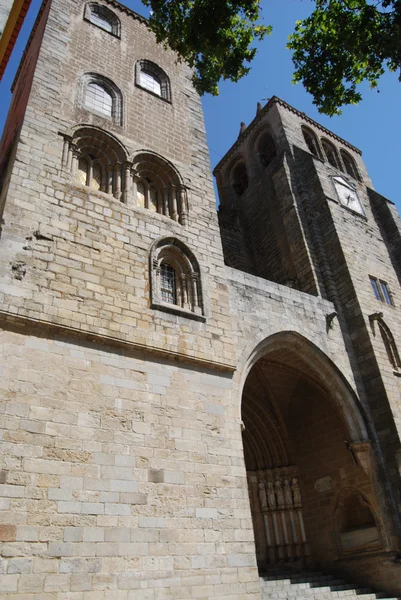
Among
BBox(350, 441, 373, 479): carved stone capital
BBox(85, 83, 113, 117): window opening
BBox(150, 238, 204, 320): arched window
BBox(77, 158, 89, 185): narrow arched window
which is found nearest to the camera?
BBox(150, 238, 204, 320): arched window

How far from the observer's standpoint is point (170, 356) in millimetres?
7719

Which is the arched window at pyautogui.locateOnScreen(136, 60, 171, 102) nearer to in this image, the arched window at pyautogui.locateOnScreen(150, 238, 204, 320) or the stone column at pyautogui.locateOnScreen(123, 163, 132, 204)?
the stone column at pyautogui.locateOnScreen(123, 163, 132, 204)

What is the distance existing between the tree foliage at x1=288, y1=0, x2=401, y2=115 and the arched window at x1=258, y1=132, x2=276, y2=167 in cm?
987

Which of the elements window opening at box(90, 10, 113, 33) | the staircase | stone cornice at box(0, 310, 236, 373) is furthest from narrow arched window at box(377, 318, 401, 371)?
window opening at box(90, 10, 113, 33)

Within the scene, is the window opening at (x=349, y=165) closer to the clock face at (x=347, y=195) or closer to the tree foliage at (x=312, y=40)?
the clock face at (x=347, y=195)

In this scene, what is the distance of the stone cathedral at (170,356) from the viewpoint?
598 centimetres

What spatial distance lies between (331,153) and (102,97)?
1040cm

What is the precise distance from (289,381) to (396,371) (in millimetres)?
2485

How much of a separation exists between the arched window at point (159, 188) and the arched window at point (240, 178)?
8576 millimetres

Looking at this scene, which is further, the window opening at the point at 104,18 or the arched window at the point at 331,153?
the arched window at the point at 331,153

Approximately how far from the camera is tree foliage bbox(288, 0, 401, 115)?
22.8 feet

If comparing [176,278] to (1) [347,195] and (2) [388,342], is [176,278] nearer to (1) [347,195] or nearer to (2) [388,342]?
(2) [388,342]

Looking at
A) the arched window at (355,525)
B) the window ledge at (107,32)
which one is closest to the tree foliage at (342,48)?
the window ledge at (107,32)

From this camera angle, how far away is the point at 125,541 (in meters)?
5.93
